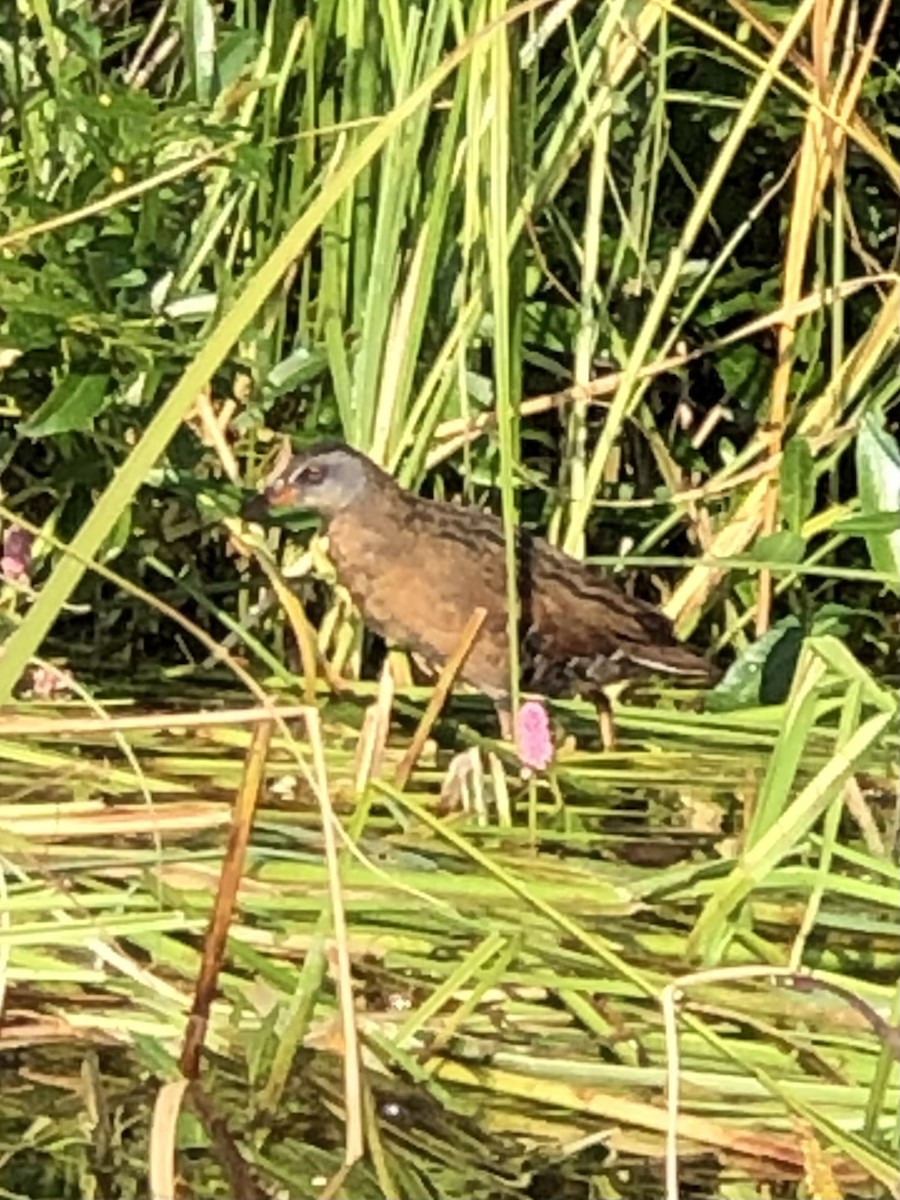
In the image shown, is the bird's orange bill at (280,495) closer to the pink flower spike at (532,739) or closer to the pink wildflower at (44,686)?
the pink wildflower at (44,686)

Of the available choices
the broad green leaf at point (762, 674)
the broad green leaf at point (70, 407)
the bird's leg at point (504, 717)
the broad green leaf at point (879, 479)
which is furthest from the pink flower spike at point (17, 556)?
the broad green leaf at point (879, 479)

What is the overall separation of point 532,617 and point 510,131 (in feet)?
1.04

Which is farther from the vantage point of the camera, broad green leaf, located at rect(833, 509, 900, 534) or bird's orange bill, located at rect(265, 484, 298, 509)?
bird's orange bill, located at rect(265, 484, 298, 509)

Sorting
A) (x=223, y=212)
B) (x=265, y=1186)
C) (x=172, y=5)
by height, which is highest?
(x=172, y=5)

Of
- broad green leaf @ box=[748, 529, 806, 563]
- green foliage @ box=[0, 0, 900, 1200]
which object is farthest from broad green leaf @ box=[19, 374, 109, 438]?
broad green leaf @ box=[748, 529, 806, 563]

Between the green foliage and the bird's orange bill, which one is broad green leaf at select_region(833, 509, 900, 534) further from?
the bird's orange bill

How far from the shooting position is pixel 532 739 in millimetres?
1656

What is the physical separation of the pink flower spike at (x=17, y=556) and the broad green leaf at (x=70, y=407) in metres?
0.12

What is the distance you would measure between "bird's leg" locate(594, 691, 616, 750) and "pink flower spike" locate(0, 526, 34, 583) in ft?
1.27

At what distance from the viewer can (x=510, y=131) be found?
5.99ft

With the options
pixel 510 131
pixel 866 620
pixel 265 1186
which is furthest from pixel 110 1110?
pixel 866 620

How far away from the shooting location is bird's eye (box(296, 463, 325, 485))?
1.87 m

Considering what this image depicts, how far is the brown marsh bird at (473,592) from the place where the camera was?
1880 mm

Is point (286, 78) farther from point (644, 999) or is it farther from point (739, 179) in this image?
point (644, 999)
